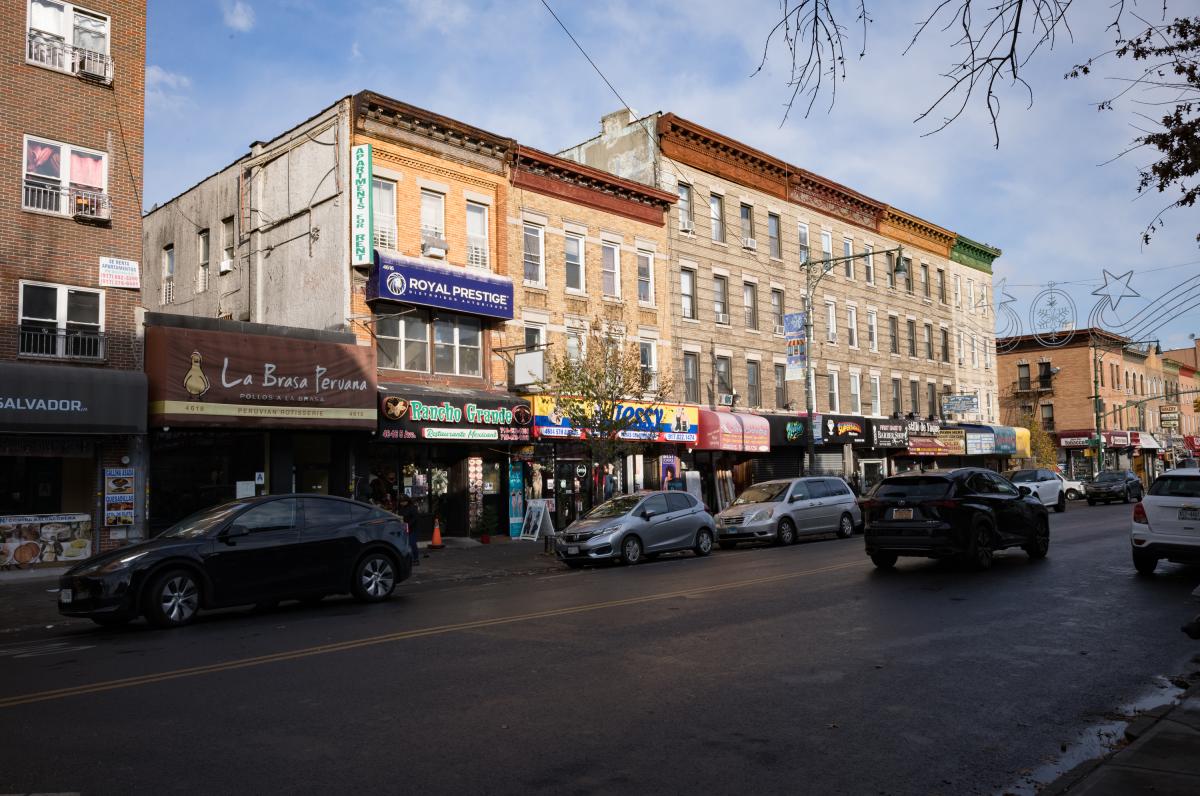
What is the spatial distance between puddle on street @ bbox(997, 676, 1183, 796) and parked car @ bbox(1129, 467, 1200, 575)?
665 cm

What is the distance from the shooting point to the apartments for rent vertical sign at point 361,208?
22172 millimetres

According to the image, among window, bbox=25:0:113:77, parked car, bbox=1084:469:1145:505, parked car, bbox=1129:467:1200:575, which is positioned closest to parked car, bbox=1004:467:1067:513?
parked car, bbox=1084:469:1145:505

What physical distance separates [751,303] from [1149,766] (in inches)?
1222

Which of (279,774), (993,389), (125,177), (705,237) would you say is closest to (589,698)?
(279,774)

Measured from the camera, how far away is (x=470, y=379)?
82.1 ft

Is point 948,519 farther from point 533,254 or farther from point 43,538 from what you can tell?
point 43,538

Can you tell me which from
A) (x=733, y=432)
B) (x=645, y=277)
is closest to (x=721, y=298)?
(x=645, y=277)

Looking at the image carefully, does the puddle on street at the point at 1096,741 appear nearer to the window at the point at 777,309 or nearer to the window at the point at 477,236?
the window at the point at 477,236

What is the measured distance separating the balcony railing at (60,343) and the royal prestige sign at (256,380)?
97cm

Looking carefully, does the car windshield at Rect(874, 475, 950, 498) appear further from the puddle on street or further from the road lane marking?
the puddle on street

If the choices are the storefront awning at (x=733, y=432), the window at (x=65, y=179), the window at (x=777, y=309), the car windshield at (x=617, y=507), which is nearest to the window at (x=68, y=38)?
the window at (x=65, y=179)

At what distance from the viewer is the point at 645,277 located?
3109 centimetres

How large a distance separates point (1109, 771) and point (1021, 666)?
3.00 meters

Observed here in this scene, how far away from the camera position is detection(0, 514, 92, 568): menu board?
17109 millimetres
